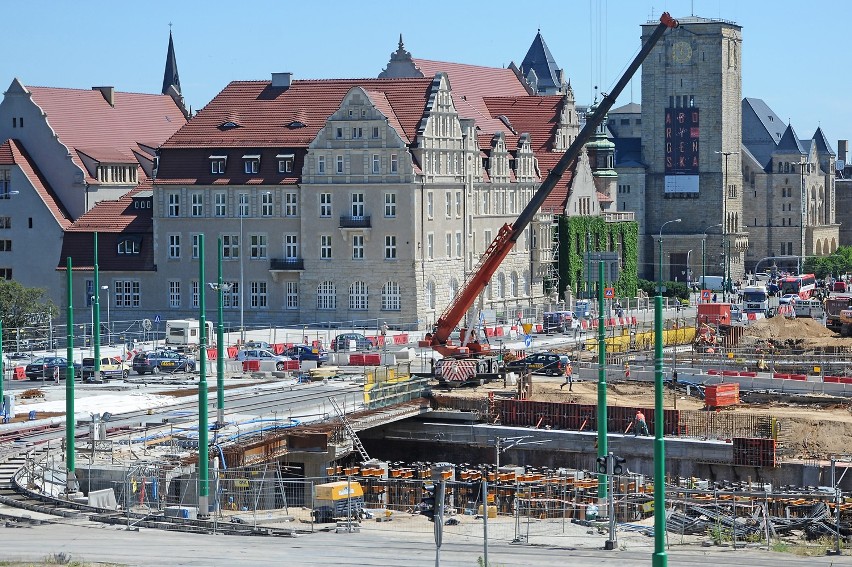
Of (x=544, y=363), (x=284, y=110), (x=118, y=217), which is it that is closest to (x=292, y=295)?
(x=284, y=110)

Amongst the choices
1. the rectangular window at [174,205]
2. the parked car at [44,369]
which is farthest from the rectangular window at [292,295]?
the parked car at [44,369]

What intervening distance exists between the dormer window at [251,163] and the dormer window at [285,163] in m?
1.12

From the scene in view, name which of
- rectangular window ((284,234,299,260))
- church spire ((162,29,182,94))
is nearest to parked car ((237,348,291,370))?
rectangular window ((284,234,299,260))

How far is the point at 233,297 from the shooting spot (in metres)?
102

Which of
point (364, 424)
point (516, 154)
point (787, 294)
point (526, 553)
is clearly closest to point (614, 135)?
point (787, 294)

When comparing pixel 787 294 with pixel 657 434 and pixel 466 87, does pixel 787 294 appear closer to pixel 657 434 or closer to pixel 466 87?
pixel 466 87

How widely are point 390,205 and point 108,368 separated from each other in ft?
82.4

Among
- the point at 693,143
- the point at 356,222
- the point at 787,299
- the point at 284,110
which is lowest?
the point at 787,299

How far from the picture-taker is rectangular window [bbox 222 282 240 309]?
333 feet

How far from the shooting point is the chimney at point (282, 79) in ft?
348

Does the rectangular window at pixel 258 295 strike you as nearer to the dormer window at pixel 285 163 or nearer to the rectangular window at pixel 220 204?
the rectangular window at pixel 220 204

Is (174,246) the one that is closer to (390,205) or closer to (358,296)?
(358,296)

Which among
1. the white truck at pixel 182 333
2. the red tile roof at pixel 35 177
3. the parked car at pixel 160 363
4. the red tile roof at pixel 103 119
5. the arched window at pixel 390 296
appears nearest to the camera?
the parked car at pixel 160 363

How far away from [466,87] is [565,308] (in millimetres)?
20200
